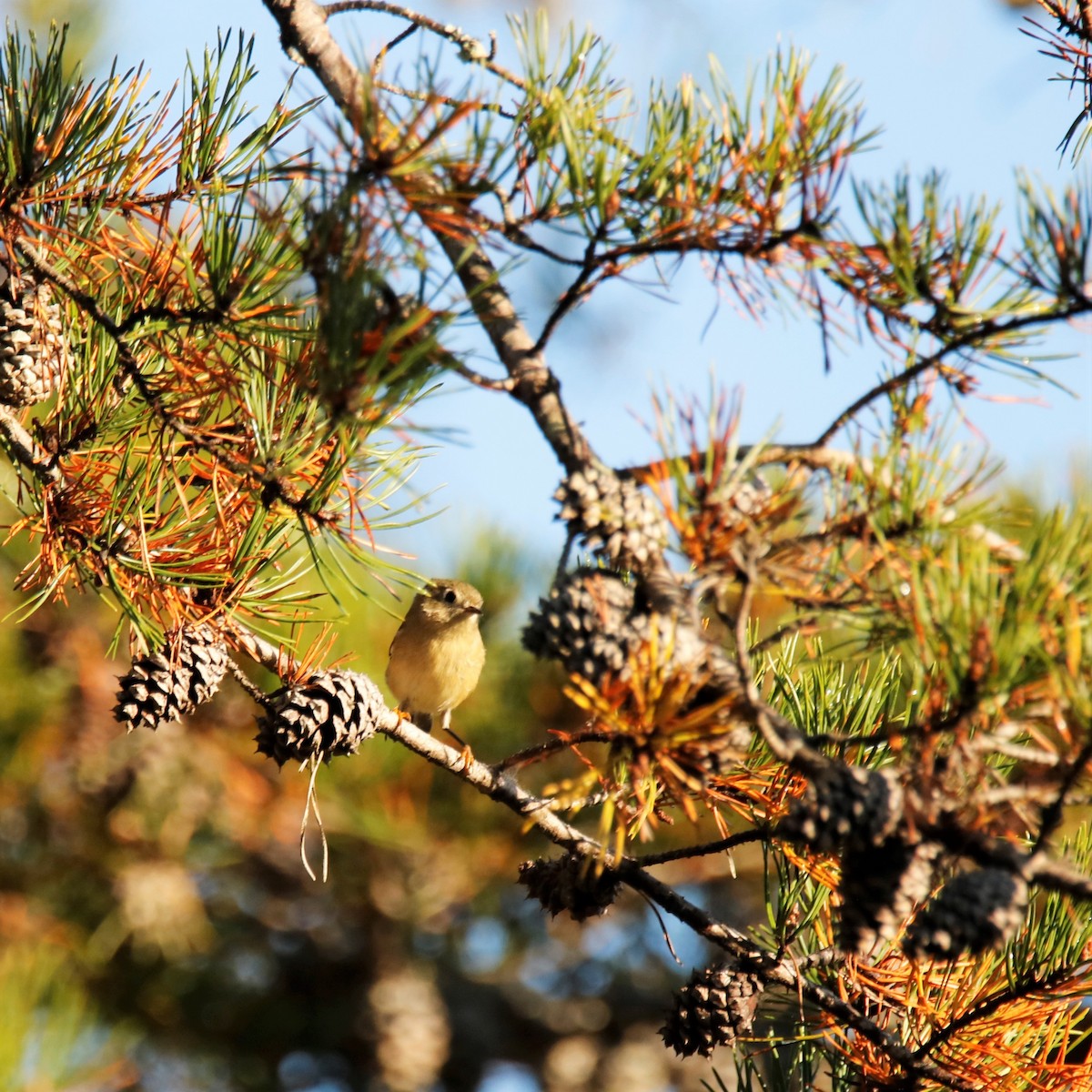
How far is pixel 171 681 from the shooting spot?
156 centimetres

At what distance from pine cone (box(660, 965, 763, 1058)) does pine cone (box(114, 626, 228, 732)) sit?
2.41 feet

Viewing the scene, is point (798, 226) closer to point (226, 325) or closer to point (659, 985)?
point (226, 325)

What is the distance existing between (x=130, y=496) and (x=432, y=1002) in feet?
10.6

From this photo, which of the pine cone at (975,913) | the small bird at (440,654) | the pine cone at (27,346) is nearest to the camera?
the pine cone at (975,913)

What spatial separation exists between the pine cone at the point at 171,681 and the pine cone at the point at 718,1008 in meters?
0.73

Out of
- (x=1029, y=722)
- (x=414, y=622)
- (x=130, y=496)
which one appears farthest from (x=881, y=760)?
(x=414, y=622)

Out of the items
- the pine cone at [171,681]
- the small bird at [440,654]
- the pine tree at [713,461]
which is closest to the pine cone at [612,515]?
the pine tree at [713,461]

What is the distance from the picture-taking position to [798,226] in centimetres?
116

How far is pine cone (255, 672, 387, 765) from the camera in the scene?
155 cm

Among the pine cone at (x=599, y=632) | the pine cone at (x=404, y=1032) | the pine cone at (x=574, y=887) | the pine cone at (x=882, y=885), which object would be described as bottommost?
the pine cone at (x=404, y=1032)

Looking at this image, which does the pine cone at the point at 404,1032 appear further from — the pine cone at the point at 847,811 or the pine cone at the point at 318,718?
the pine cone at the point at 847,811

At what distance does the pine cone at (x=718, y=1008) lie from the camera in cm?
156

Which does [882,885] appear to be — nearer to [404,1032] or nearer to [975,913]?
[975,913]

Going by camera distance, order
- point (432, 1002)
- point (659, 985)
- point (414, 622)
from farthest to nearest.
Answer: point (659, 985)
point (432, 1002)
point (414, 622)
